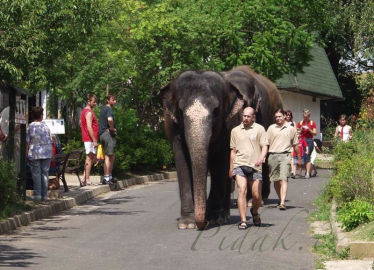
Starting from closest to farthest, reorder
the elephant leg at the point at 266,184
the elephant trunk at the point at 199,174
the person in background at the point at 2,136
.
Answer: the elephant trunk at the point at 199,174 < the person in background at the point at 2,136 < the elephant leg at the point at 266,184

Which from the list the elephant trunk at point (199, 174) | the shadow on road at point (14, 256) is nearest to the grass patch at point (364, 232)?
the elephant trunk at point (199, 174)

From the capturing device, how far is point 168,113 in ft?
50.3

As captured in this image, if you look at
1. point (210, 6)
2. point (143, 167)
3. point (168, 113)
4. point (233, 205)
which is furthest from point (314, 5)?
point (168, 113)

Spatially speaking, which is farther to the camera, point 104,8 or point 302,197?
point 302,197

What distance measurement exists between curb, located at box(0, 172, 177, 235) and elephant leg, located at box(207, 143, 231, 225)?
2932 mm

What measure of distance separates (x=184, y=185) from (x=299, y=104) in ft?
130

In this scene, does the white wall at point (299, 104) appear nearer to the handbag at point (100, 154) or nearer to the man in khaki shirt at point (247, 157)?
the handbag at point (100, 154)

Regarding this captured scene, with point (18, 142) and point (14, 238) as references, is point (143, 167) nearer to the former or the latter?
point (18, 142)

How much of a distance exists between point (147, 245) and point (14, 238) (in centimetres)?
214

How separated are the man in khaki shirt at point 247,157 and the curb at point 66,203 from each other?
11.0 feet

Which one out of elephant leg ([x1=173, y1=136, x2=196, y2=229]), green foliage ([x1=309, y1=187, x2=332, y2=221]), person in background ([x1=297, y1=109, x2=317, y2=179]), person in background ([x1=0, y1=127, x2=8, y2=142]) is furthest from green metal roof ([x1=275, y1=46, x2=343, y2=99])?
elephant leg ([x1=173, y1=136, x2=196, y2=229])

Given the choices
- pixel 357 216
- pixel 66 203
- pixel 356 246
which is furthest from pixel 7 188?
pixel 356 246

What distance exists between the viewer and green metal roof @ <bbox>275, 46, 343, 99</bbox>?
49234mm

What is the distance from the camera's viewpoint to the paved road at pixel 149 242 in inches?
442
